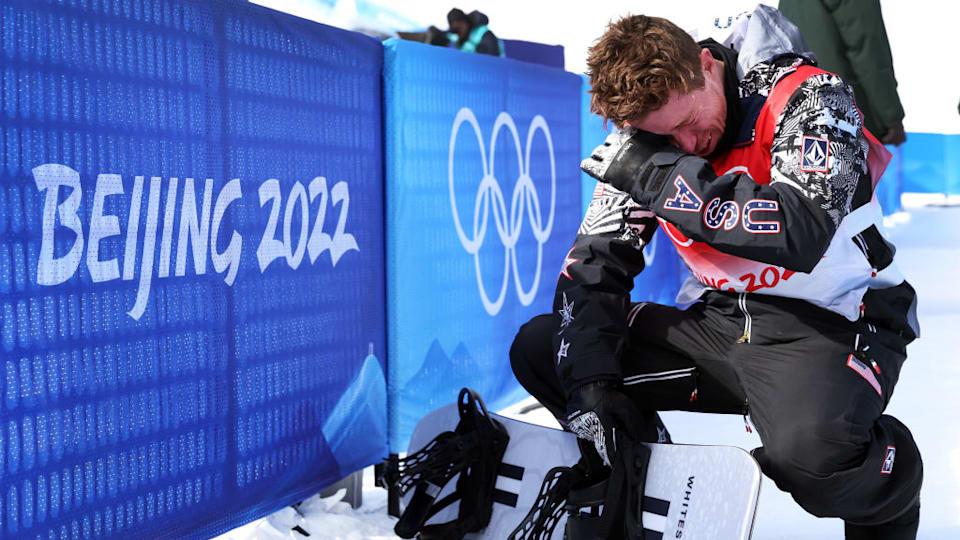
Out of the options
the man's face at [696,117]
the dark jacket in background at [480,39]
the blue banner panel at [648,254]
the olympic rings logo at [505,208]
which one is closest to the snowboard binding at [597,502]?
the man's face at [696,117]

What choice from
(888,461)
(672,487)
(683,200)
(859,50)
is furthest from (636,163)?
(859,50)

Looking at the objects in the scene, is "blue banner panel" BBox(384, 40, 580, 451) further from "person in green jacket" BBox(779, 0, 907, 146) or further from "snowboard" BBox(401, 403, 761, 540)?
"person in green jacket" BBox(779, 0, 907, 146)

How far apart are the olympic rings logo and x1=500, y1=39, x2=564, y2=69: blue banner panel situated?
4084mm

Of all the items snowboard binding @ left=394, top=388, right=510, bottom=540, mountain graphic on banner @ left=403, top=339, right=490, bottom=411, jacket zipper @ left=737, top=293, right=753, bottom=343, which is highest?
jacket zipper @ left=737, top=293, right=753, bottom=343

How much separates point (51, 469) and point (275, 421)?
572mm

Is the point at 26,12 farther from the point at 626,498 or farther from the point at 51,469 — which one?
the point at 626,498

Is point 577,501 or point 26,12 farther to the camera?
point 577,501

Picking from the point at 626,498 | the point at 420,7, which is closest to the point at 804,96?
the point at 626,498

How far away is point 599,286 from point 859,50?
2095mm

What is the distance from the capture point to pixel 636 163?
1.67 m

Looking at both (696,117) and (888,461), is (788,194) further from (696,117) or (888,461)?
(888,461)

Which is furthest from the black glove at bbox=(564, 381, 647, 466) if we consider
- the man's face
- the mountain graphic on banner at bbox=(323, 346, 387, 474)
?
the mountain graphic on banner at bbox=(323, 346, 387, 474)

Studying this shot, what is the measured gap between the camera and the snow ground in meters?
2.06

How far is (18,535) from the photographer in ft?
4.69
